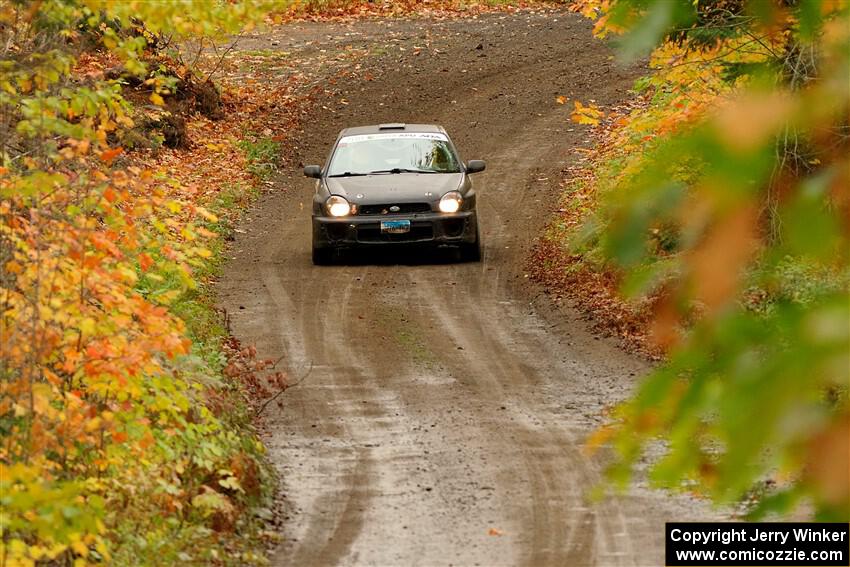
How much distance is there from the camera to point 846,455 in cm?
178

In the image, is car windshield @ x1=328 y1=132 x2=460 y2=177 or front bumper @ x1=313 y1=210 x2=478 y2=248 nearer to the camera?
front bumper @ x1=313 y1=210 x2=478 y2=248

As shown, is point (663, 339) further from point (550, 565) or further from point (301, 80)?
point (301, 80)

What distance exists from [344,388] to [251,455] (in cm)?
256

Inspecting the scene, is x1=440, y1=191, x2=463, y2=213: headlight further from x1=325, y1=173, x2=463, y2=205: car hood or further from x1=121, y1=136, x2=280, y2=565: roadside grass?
x1=121, y1=136, x2=280, y2=565: roadside grass

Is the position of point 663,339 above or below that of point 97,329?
above

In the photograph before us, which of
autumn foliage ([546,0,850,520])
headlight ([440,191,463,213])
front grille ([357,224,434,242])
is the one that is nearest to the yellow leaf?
headlight ([440,191,463,213])

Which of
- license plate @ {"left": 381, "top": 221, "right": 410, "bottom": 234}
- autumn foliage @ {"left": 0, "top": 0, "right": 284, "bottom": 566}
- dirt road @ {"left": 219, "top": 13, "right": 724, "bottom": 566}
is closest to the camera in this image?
autumn foliage @ {"left": 0, "top": 0, "right": 284, "bottom": 566}

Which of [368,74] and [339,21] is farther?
[339,21]

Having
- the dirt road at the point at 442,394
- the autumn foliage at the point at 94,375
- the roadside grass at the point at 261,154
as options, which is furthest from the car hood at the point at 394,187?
the autumn foliage at the point at 94,375

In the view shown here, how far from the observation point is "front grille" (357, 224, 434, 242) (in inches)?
661

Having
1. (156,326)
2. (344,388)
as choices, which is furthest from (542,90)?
(156,326)

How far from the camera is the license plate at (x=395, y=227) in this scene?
1672cm

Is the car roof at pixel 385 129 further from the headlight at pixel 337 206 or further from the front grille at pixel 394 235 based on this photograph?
the front grille at pixel 394 235

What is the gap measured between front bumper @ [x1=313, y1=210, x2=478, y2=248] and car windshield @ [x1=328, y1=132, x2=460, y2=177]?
2.88 feet
